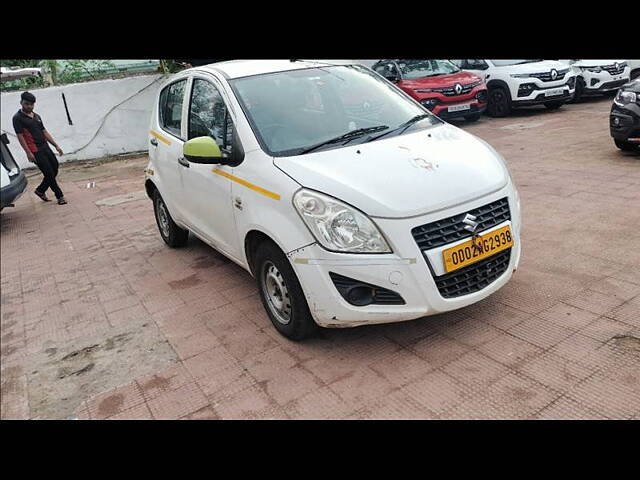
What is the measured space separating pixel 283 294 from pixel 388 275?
79 centimetres

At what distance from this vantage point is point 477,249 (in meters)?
2.97

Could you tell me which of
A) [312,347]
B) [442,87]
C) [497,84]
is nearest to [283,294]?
[312,347]

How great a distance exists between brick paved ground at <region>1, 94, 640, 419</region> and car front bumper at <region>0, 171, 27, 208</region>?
4 centimetres

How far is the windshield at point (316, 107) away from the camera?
3.46 meters

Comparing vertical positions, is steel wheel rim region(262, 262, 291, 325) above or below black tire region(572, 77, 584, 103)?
below

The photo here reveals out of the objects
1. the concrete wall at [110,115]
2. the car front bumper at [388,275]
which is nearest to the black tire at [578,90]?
the concrete wall at [110,115]

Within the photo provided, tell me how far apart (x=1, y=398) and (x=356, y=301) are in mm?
1883

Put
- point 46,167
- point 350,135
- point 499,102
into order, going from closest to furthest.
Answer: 1. point 46,167
2. point 350,135
3. point 499,102

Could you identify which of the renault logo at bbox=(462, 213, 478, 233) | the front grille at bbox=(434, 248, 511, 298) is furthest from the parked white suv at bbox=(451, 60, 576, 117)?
the renault logo at bbox=(462, 213, 478, 233)

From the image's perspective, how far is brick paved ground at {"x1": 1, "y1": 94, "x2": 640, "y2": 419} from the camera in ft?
8.45

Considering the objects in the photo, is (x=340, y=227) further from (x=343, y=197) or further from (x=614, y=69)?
(x=614, y=69)

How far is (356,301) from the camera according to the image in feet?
9.54

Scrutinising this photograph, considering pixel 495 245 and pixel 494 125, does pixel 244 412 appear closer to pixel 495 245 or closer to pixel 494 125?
pixel 495 245

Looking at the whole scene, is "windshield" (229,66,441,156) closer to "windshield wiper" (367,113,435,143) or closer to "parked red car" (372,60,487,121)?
"windshield wiper" (367,113,435,143)
